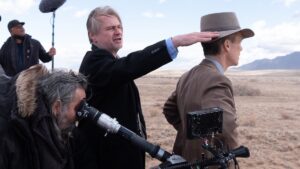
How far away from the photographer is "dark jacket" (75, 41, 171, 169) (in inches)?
114

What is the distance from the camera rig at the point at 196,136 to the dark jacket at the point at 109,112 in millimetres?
553

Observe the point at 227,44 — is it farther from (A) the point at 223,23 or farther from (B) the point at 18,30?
(B) the point at 18,30

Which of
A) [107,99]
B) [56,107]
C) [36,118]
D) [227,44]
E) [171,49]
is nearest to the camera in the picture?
[36,118]

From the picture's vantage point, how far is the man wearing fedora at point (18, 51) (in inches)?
299

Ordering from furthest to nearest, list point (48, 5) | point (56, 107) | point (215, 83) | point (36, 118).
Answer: point (48, 5) → point (215, 83) → point (56, 107) → point (36, 118)

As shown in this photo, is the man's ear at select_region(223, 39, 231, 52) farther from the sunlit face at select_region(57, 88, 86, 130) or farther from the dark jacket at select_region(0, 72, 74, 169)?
the dark jacket at select_region(0, 72, 74, 169)

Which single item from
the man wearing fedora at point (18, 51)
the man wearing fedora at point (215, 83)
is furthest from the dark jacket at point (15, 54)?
the man wearing fedora at point (215, 83)

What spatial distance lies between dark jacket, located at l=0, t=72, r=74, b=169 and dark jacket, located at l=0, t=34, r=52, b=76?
550 centimetres

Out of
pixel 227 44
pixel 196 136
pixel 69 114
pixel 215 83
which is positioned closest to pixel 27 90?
pixel 69 114

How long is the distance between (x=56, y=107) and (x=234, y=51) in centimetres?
119

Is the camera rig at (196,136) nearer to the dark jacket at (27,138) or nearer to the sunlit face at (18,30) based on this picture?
the dark jacket at (27,138)

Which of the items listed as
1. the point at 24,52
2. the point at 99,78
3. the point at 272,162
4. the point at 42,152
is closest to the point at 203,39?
the point at 99,78

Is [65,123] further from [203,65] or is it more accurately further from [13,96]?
[203,65]

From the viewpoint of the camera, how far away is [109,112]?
10.1ft
